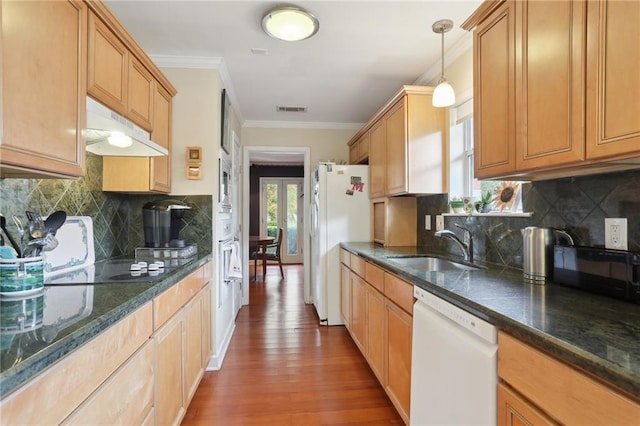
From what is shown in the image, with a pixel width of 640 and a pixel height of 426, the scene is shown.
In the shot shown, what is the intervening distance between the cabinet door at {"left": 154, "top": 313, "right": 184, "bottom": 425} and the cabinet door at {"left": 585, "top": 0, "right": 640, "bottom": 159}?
1829 millimetres

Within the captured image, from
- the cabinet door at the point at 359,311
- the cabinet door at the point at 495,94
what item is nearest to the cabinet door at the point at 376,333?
the cabinet door at the point at 359,311

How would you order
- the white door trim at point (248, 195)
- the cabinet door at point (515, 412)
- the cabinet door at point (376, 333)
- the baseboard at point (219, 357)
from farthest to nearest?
the white door trim at point (248, 195)
the baseboard at point (219, 357)
the cabinet door at point (376, 333)
the cabinet door at point (515, 412)

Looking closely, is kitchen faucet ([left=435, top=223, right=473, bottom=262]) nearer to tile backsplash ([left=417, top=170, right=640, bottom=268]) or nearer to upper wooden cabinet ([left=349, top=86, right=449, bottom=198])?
tile backsplash ([left=417, top=170, right=640, bottom=268])

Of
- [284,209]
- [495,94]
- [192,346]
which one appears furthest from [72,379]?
[284,209]

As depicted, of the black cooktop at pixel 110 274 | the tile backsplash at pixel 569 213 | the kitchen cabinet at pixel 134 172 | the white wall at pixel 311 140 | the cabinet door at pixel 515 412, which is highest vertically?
the white wall at pixel 311 140

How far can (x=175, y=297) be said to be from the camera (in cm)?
169

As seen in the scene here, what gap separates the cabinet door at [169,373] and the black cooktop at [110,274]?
0.25 m

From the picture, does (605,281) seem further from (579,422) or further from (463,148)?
(463,148)

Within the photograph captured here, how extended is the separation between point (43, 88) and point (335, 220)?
2.71 meters

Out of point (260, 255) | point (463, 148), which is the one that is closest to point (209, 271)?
point (463, 148)

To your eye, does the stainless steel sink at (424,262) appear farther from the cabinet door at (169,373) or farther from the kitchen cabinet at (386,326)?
the cabinet door at (169,373)

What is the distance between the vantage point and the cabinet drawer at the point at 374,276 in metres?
2.18

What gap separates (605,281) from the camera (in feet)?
3.89

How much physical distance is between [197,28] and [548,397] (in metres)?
2.54
